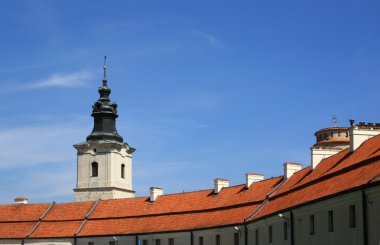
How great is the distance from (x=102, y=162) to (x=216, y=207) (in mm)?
37947

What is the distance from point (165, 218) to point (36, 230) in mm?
15201

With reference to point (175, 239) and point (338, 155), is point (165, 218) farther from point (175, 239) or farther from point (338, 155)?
point (338, 155)

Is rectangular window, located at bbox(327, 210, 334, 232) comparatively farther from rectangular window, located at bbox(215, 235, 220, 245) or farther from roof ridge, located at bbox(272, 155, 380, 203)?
rectangular window, located at bbox(215, 235, 220, 245)

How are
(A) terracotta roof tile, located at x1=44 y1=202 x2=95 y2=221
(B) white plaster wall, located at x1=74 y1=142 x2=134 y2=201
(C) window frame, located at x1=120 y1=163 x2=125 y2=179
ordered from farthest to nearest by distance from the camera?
(C) window frame, located at x1=120 y1=163 x2=125 y2=179
(B) white plaster wall, located at x1=74 y1=142 x2=134 y2=201
(A) terracotta roof tile, located at x1=44 y1=202 x2=95 y2=221

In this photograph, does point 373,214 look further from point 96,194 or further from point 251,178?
point 96,194

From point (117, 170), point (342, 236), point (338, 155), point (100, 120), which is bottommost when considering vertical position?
point (342, 236)

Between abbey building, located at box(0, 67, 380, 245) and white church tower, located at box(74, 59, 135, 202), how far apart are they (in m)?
0.13

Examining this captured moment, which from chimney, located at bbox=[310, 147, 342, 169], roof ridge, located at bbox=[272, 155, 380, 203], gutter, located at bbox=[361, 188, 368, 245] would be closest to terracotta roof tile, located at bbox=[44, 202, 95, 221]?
roof ridge, located at bbox=[272, 155, 380, 203]

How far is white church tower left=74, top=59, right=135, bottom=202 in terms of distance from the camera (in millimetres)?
100375

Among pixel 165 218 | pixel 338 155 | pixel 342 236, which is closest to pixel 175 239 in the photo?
pixel 165 218

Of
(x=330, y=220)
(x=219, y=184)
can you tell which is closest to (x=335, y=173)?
(x=330, y=220)

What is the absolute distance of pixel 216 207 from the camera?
65.6 meters

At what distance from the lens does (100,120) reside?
102875mm

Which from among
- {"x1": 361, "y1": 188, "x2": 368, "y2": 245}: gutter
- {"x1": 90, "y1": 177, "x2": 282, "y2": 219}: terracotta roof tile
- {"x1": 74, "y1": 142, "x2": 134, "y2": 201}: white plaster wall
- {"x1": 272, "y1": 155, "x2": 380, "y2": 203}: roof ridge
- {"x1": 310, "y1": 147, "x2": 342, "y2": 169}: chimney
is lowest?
{"x1": 361, "y1": 188, "x2": 368, "y2": 245}: gutter
